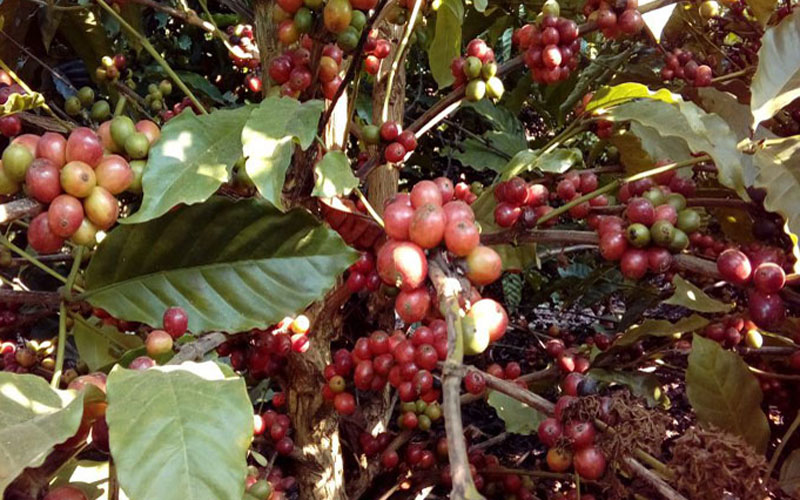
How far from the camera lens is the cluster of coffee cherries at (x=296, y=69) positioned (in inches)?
40.8

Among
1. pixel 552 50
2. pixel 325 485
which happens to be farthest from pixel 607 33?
pixel 325 485

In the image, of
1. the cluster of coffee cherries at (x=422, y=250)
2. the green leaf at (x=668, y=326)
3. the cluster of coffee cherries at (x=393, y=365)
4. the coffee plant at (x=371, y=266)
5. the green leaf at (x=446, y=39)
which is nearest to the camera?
the coffee plant at (x=371, y=266)

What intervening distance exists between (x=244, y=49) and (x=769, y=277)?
1.33 metres

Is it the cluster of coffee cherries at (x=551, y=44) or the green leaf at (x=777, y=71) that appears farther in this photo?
the cluster of coffee cherries at (x=551, y=44)

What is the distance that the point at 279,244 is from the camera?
997 millimetres

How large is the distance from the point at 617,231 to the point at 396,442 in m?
0.78

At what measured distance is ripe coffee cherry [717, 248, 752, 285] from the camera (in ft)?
2.85

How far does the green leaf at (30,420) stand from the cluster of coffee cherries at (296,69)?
0.57 metres

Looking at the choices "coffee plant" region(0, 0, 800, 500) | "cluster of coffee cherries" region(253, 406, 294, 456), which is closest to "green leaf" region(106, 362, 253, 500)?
"coffee plant" region(0, 0, 800, 500)

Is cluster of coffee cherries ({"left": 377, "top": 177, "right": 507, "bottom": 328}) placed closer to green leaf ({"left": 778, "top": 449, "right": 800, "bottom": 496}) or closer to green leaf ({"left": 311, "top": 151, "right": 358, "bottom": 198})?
green leaf ({"left": 311, "top": 151, "right": 358, "bottom": 198})

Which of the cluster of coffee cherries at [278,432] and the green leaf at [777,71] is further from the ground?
the green leaf at [777,71]

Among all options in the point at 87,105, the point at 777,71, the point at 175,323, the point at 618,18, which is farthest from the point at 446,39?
the point at 87,105

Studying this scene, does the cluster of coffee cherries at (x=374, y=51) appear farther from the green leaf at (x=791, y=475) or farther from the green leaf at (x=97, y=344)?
the green leaf at (x=791, y=475)

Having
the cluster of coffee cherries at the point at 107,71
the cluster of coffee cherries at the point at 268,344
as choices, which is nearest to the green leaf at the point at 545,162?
the cluster of coffee cherries at the point at 268,344
